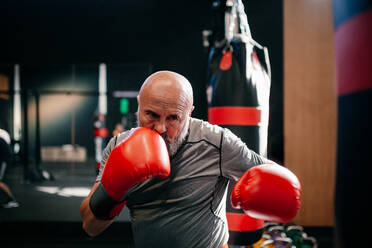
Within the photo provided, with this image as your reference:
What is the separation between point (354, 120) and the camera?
40cm

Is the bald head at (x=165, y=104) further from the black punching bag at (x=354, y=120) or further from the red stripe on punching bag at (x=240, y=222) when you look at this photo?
the red stripe on punching bag at (x=240, y=222)

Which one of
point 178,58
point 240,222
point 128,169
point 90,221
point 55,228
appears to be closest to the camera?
point 128,169

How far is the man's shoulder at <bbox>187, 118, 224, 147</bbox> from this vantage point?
126 cm

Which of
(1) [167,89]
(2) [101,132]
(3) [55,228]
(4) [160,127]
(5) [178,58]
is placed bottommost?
(3) [55,228]

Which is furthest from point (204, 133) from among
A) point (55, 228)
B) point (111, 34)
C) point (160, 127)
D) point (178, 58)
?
point (111, 34)

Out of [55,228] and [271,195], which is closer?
[271,195]

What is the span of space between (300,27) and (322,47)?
1.28 feet

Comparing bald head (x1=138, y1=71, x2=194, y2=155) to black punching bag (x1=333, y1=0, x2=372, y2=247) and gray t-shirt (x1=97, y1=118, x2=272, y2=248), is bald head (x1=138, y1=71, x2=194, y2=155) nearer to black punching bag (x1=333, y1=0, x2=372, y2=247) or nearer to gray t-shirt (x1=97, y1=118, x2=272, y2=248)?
gray t-shirt (x1=97, y1=118, x2=272, y2=248)

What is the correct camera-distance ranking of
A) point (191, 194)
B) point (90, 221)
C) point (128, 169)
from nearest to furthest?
point (128, 169) < point (90, 221) < point (191, 194)

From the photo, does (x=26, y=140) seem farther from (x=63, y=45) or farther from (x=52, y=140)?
(x=52, y=140)

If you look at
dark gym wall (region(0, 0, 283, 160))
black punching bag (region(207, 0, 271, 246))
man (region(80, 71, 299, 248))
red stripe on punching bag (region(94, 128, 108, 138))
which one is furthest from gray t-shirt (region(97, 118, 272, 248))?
red stripe on punching bag (region(94, 128, 108, 138))

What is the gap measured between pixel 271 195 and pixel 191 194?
0.34 metres

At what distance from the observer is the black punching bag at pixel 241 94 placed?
1744 mm

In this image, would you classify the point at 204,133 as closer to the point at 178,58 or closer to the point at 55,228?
the point at 178,58
